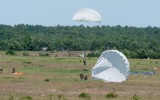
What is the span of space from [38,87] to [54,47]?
312ft

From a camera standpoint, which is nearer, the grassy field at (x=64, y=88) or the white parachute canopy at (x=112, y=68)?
the grassy field at (x=64, y=88)

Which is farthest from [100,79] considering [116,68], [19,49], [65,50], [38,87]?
[65,50]

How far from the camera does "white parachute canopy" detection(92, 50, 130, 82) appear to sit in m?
54.1

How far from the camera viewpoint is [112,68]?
5506cm
